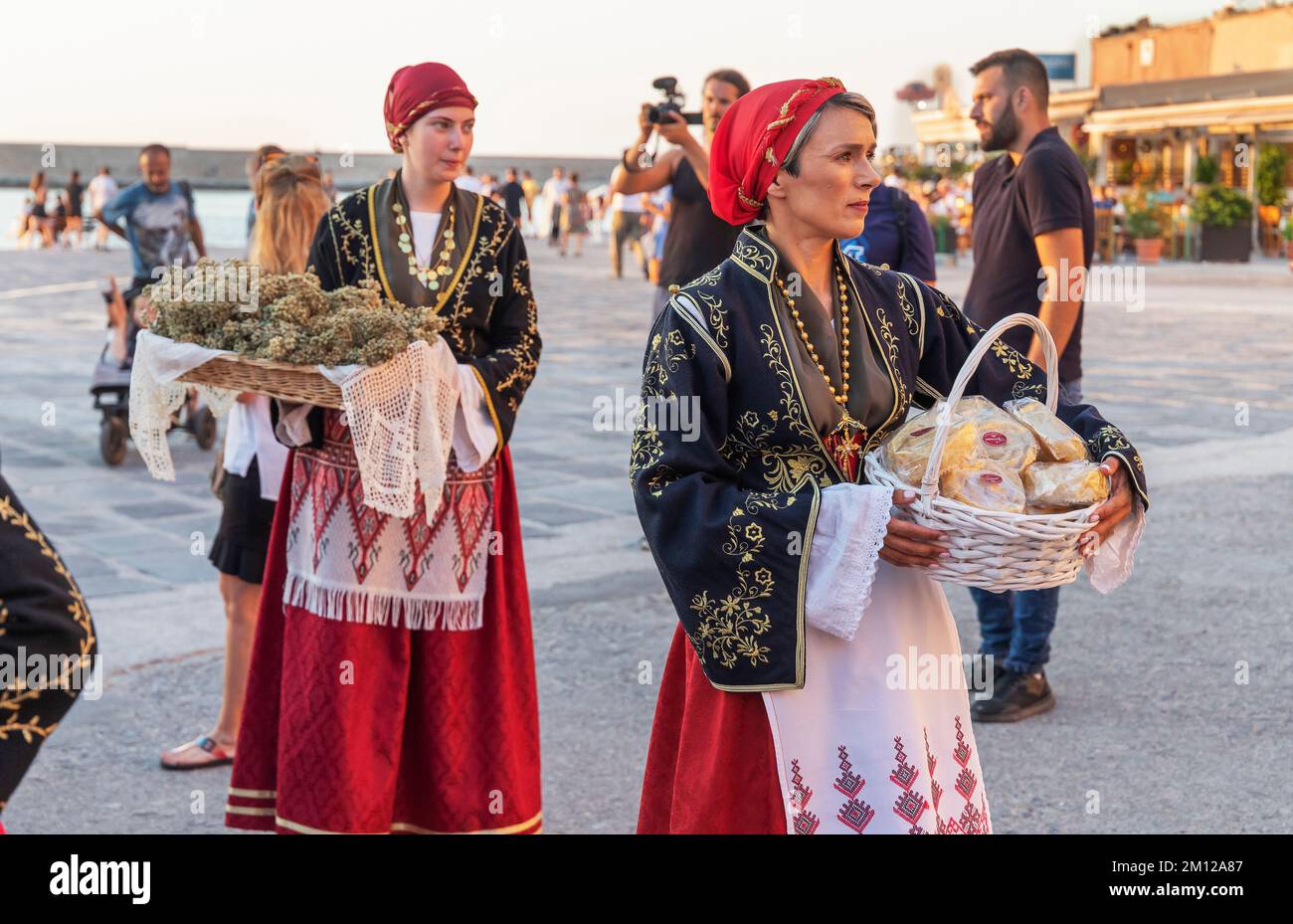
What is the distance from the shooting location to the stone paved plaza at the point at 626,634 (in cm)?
454

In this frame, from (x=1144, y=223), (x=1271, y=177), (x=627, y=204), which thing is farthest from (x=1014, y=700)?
(x=1271, y=177)

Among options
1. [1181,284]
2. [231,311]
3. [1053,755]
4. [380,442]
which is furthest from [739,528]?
[1181,284]

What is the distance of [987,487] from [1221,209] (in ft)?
90.6

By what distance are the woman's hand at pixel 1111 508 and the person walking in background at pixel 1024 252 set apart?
7.70 feet

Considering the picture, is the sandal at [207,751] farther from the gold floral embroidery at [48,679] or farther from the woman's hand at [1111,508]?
the gold floral embroidery at [48,679]

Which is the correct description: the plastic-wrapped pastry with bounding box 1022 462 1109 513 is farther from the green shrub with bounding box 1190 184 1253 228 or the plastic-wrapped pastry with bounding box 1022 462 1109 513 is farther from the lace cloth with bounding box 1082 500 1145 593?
the green shrub with bounding box 1190 184 1253 228

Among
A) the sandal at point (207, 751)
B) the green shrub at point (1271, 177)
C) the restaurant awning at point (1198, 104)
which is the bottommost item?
the sandal at point (207, 751)

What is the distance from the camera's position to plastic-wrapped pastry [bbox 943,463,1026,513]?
2.49 m

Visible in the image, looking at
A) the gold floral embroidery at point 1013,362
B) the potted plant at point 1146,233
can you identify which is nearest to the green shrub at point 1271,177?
the potted plant at point 1146,233

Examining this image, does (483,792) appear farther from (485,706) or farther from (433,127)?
(433,127)

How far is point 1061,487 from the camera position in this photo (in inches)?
100

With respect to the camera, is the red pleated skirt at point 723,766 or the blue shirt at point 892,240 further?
the blue shirt at point 892,240

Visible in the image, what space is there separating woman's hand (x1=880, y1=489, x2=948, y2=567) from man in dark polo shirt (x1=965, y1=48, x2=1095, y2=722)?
260cm

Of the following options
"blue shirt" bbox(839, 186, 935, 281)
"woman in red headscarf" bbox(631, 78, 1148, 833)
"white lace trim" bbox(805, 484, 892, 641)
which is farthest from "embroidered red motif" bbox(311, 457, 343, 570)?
"blue shirt" bbox(839, 186, 935, 281)
